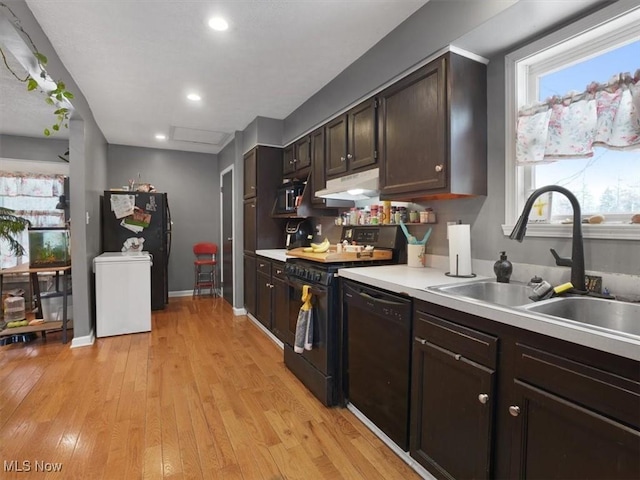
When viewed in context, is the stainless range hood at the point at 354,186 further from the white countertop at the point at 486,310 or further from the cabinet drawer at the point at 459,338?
the cabinet drawer at the point at 459,338

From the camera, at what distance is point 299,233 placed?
3.75 meters

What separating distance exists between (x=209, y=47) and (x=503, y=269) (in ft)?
8.21

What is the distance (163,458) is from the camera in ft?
5.52

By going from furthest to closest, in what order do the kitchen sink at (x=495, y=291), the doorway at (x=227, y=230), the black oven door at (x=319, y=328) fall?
the doorway at (x=227, y=230)
the black oven door at (x=319, y=328)
the kitchen sink at (x=495, y=291)

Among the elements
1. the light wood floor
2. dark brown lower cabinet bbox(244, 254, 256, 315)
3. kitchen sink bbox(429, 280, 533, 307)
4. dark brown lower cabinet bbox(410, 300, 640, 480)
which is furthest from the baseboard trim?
kitchen sink bbox(429, 280, 533, 307)

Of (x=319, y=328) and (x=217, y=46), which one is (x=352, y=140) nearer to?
(x=217, y=46)

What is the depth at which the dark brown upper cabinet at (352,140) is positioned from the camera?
2.37 meters

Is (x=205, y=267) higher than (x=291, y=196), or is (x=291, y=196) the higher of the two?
(x=291, y=196)

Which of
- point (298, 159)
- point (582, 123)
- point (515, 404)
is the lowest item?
point (515, 404)

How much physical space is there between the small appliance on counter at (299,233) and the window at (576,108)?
2.34 meters

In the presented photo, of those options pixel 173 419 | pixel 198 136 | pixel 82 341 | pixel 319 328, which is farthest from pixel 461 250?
pixel 198 136

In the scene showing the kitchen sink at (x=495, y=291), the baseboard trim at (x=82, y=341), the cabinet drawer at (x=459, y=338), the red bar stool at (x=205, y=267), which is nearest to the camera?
the cabinet drawer at (x=459, y=338)

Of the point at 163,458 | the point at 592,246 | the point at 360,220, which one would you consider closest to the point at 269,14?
the point at 360,220

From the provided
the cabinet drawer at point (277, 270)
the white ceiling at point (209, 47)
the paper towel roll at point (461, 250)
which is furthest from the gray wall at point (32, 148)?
the paper towel roll at point (461, 250)
